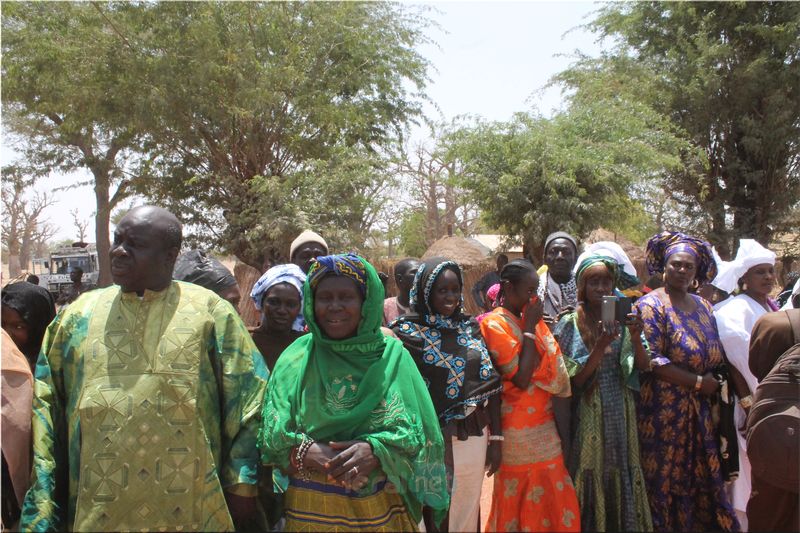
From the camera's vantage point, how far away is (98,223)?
18656mm

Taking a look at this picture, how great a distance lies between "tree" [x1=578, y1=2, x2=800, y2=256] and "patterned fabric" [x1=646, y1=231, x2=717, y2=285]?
1306 cm

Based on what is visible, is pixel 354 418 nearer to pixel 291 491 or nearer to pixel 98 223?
pixel 291 491

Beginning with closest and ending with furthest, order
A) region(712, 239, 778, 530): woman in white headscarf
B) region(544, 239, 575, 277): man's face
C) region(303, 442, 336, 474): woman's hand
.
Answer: region(303, 442, 336, 474): woman's hand → region(712, 239, 778, 530): woman in white headscarf → region(544, 239, 575, 277): man's face

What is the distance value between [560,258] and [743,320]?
1.26 m

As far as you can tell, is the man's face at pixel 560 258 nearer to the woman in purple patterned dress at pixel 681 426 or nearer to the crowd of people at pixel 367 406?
the crowd of people at pixel 367 406

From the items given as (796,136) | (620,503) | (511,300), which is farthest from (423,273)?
(796,136)

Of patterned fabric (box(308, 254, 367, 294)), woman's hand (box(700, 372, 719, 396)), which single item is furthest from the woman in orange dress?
patterned fabric (box(308, 254, 367, 294))

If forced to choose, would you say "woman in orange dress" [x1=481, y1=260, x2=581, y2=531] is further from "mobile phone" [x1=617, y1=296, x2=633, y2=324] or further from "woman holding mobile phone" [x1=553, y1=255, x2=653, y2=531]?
"mobile phone" [x1=617, y1=296, x2=633, y2=324]

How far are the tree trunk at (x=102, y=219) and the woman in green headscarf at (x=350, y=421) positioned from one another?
1656 centimetres

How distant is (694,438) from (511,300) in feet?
4.31

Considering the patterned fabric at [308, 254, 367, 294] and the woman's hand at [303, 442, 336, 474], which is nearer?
the woman's hand at [303, 442, 336, 474]

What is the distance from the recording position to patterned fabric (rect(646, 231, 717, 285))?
396 centimetres

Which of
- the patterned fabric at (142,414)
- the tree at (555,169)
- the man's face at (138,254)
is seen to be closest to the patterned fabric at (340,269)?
the patterned fabric at (142,414)

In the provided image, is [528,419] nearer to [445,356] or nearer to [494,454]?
[494,454]
